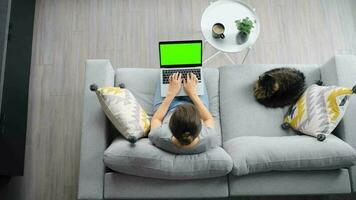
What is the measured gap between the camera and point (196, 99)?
2.06 meters

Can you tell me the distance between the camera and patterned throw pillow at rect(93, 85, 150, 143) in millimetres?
1883

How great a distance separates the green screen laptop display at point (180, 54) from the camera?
220 centimetres

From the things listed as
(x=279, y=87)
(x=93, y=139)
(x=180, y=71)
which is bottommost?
(x=93, y=139)

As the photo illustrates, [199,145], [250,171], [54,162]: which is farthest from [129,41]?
[250,171]

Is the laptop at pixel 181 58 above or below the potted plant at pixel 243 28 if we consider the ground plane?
below

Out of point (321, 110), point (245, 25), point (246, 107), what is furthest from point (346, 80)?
point (245, 25)

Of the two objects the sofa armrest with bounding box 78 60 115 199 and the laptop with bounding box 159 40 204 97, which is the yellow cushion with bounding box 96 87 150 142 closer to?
the sofa armrest with bounding box 78 60 115 199

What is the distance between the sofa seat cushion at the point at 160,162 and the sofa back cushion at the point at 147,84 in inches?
16.0

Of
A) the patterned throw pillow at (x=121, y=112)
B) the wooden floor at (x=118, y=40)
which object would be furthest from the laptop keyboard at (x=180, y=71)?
the wooden floor at (x=118, y=40)

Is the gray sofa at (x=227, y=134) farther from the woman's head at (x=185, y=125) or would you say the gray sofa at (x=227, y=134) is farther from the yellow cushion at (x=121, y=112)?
the woman's head at (x=185, y=125)

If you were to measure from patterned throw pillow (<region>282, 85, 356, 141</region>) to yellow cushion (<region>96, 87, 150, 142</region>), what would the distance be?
100 centimetres

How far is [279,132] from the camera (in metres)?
2.16

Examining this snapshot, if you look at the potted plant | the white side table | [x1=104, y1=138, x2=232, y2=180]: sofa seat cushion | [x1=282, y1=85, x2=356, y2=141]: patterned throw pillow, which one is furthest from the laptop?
[x1=282, y1=85, x2=356, y2=141]: patterned throw pillow

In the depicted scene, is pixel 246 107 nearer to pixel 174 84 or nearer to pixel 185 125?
pixel 174 84
